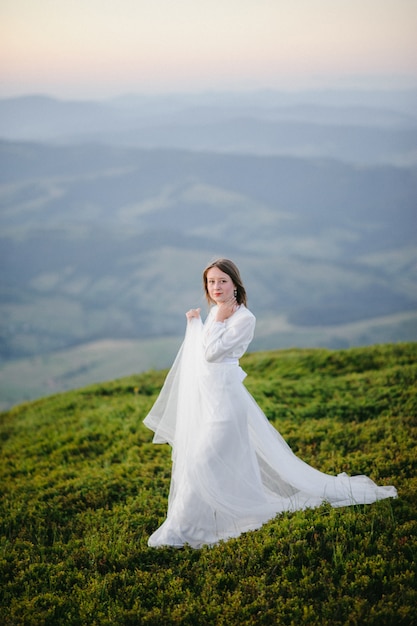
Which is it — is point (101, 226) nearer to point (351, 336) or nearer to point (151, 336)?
point (151, 336)

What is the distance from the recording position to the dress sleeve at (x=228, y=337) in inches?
232

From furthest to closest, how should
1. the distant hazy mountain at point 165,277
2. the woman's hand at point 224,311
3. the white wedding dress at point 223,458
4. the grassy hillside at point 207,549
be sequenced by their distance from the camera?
the distant hazy mountain at point 165,277
the woman's hand at point 224,311
the white wedding dress at point 223,458
the grassy hillside at point 207,549

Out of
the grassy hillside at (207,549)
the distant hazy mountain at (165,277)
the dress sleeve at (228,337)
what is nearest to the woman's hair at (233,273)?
the dress sleeve at (228,337)

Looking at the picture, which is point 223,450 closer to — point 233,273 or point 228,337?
point 228,337

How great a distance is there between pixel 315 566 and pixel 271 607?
0.65 m

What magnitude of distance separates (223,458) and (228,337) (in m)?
1.27

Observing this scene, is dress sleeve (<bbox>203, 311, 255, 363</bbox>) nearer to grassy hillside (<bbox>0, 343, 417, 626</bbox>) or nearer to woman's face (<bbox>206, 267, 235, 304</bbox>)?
woman's face (<bbox>206, 267, 235, 304</bbox>)

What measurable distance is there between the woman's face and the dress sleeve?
0.26 meters

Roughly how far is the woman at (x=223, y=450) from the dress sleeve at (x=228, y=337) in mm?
11

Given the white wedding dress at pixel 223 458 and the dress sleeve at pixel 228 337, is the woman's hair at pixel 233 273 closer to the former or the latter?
the white wedding dress at pixel 223 458

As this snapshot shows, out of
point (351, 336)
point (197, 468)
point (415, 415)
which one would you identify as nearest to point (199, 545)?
point (197, 468)

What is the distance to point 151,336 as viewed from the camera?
13250 centimetres

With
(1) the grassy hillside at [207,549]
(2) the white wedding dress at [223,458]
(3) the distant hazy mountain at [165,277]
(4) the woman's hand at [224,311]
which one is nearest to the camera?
(1) the grassy hillside at [207,549]

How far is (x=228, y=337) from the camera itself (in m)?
5.91
